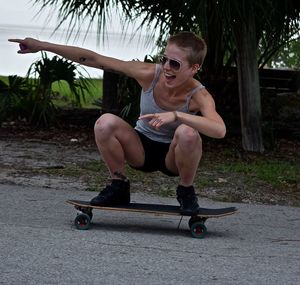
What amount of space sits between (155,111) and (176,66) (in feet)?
1.08

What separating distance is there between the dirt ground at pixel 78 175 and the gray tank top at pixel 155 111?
141cm

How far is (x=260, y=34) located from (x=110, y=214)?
12.6 ft

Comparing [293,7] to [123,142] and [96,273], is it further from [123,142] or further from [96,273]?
[96,273]

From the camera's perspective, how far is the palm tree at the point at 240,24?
26.8 feet

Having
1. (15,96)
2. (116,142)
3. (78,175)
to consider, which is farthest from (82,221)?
(15,96)

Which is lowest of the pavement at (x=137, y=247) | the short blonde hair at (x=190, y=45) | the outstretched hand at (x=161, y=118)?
the pavement at (x=137, y=247)

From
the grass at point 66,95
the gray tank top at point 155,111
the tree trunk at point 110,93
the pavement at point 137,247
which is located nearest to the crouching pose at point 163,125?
the gray tank top at point 155,111

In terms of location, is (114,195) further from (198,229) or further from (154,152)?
(198,229)

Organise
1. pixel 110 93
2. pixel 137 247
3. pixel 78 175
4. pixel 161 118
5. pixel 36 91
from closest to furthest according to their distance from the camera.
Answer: pixel 161 118 < pixel 137 247 < pixel 78 175 < pixel 36 91 < pixel 110 93

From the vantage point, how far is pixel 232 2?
7.74 metres

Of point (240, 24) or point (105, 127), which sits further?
point (240, 24)

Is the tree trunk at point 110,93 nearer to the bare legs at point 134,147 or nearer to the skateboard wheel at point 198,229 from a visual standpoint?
the bare legs at point 134,147

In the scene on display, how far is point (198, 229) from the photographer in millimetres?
5125

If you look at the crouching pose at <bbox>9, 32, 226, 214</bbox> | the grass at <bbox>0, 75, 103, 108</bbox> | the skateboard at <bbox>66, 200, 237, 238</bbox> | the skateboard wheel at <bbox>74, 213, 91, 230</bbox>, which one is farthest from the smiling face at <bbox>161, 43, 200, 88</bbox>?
the grass at <bbox>0, 75, 103, 108</bbox>
